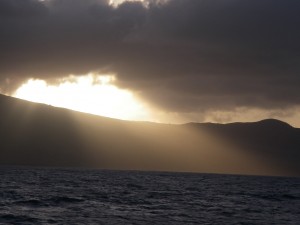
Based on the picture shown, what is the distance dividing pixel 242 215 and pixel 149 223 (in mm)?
12661

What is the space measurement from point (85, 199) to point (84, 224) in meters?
22.1

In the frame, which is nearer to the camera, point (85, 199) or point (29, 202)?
point (29, 202)

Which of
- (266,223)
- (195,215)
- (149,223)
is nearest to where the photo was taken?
(149,223)

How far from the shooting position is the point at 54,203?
188 ft

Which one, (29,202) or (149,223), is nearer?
(149,223)

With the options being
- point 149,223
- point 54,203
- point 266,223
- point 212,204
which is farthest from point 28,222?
point 212,204

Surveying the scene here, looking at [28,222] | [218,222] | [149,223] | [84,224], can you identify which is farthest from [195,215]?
[28,222]

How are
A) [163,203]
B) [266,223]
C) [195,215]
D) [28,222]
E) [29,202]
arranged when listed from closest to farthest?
[28,222] → [266,223] → [195,215] → [29,202] → [163,203]

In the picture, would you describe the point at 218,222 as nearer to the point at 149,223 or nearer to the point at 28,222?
the point at 149,223

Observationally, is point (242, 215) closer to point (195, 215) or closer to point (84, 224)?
point (195, 215)

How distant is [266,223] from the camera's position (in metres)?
48.7

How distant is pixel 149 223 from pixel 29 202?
16.9 metres

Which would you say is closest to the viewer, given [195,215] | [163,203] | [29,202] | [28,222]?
[28,222]

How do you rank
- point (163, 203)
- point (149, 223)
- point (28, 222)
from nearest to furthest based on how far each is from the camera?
point (28, 222) → point (149, 223) → point (163, 203)
